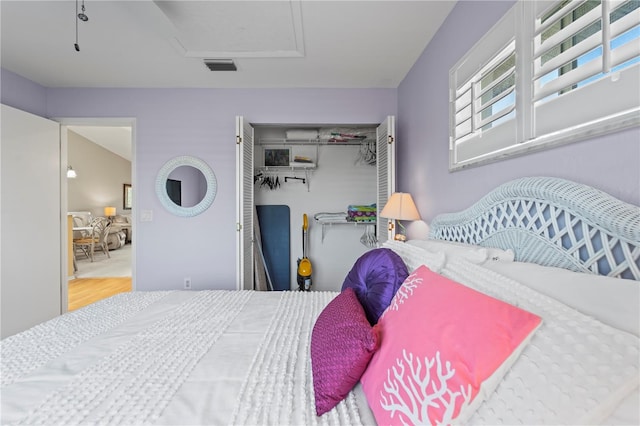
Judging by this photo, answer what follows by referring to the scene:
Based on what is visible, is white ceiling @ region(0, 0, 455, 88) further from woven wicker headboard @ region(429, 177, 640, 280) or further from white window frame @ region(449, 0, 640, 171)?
woven wicker headboard @ region(429, 177, 640, 280)

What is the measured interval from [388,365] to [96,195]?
9.75 m

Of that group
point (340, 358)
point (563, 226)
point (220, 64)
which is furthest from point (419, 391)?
point (220, 64)

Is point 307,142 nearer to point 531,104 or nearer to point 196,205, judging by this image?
point 196,205

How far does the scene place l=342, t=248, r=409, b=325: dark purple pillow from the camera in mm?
1032

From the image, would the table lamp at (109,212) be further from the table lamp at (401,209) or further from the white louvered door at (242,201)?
the table lamp at (401,209)

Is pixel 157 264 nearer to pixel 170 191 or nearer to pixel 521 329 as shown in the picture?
pixel 170 191

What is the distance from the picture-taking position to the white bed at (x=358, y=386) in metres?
0.46

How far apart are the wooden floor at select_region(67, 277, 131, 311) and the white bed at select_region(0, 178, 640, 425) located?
9.99 ft

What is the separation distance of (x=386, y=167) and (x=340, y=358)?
2122 mm

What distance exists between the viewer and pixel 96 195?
7.74 meters

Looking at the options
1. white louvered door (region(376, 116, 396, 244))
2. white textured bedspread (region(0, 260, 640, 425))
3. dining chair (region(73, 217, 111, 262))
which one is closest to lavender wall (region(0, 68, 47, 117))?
white textured bedspread (region(0, 260, 640, 425))

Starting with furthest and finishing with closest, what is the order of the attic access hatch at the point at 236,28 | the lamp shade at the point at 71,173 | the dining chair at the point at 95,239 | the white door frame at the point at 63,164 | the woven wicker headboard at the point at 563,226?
the lamp shade at the point at 71,173 → the dining chair at the point at 95,239 → the white door frame at the point at 63,164 → the attic access hatch at the point at 236,28 → the woven wicker headboard at the point at 563,226

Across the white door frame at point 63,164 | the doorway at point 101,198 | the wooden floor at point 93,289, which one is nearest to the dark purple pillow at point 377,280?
the white door frame at point 63,164

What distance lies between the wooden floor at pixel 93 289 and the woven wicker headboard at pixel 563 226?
462 centimetres
